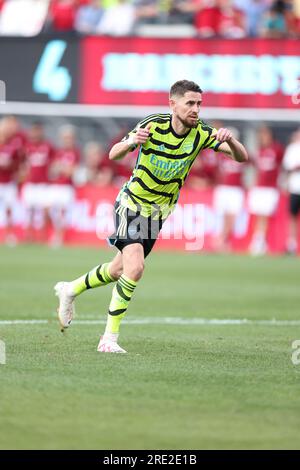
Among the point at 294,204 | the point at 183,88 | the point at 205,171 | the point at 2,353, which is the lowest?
the point at 2,353

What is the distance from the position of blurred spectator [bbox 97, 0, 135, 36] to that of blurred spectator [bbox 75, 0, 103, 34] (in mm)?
121

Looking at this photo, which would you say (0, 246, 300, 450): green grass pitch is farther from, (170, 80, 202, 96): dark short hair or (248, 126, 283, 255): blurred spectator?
(248, 126, 283, 255): blurred spectator

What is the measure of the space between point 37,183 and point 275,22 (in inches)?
256

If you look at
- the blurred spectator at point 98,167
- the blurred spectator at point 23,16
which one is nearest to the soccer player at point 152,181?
the blurred spectator at point 98,167

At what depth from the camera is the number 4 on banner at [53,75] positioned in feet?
80.6

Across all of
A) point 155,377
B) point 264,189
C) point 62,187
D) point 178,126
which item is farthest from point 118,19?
point 155,377

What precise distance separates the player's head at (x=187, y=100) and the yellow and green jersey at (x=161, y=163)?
202mm

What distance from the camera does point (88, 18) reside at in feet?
84.3

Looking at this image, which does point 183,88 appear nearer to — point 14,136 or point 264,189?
point 264,189

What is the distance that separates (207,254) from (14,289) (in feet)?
27.8

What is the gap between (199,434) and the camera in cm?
609

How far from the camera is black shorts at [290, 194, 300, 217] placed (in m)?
22.2
